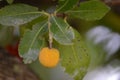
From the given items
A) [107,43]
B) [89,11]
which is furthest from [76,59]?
[107,43]

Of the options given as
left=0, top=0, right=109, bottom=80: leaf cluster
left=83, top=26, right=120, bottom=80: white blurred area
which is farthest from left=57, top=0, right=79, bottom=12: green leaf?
left=83, top=26, right=120, bottom=80: white blurred area

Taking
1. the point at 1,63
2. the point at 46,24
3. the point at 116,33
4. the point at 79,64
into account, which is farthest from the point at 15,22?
the point at 116,33

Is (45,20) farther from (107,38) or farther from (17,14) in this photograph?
(107,38)

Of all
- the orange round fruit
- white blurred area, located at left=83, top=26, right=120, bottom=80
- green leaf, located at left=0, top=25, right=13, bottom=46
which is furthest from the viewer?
white blurred area, located at left=83, top=26, right=120, bottom=80

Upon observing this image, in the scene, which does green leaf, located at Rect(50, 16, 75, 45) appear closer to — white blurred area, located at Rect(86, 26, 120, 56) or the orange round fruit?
the orange round fruit

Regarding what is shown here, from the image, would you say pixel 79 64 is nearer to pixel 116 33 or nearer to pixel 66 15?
pixel 66 15

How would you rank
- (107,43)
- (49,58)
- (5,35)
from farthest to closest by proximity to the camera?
(107,43), (5,35), (49,58)

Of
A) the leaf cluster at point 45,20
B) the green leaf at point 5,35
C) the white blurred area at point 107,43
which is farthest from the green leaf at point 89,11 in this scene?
the white blurred area at point 107,43

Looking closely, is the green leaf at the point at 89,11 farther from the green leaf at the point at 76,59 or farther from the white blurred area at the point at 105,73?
the white blurred area at the point at 105,73

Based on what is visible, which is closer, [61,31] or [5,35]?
[61,31]
